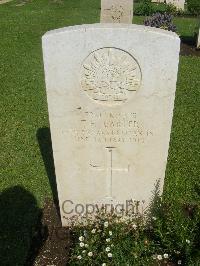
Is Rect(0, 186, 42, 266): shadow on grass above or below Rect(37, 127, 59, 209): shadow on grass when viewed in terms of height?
above

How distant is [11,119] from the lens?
697 centimetres

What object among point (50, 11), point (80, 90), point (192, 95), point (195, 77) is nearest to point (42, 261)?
point (80, 90)

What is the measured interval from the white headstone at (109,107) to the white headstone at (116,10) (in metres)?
8.34

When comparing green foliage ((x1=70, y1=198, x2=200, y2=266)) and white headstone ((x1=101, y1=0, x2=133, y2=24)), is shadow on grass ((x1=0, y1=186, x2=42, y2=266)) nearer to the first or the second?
green foliage ((x1=70, y1=198, x2=200, y2=266))

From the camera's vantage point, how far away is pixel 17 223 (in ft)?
14.3

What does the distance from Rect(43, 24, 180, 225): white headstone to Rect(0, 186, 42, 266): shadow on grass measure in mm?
A: 554

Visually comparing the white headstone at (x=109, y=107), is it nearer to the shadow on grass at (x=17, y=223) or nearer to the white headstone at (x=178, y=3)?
the shadow on grass at (x=17, y=223)

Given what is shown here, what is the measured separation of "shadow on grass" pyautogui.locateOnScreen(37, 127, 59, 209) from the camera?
16.5 feet

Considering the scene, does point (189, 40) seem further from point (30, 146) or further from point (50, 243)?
point (50, 243)

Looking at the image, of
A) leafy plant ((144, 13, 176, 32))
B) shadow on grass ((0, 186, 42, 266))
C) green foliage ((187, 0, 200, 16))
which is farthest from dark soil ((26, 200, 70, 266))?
green foliage ((187, 0, 200, 16))

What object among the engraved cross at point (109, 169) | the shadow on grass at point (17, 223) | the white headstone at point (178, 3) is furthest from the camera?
the white headstone at point (178, 3)

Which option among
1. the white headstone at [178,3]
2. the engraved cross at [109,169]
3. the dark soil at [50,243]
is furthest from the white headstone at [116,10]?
the white headstone at [178,3]

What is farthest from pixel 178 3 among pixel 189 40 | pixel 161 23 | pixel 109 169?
pixel 109 169

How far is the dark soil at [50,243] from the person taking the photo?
3781mm
